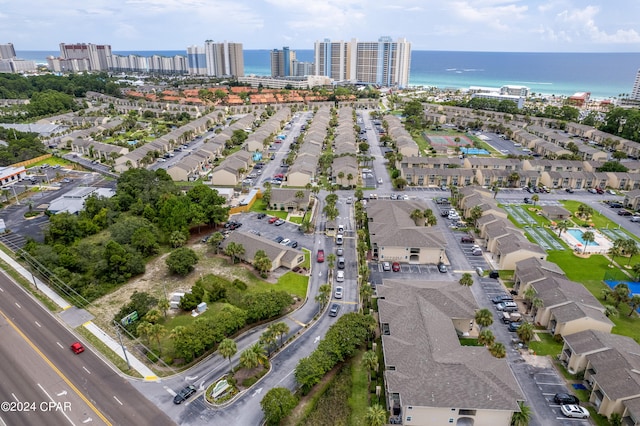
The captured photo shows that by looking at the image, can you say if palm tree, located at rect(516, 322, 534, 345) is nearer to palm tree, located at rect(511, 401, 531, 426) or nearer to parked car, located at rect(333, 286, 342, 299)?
palm tree, located at rect(511, 401, 531, 426)

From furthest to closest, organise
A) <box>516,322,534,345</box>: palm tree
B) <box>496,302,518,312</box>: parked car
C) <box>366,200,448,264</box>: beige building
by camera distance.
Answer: <box>366,200,448,264</box>: beige building
<box>496,302,518,312</box>: parked car
<box>516,322,534,345</box>: palm tree

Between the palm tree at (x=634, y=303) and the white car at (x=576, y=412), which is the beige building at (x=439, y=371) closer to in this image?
the white car at (x=576, y=412)

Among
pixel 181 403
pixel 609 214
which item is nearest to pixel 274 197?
pixel 181 403

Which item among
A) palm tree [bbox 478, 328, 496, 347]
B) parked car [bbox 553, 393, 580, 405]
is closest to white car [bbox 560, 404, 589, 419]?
parked car [bbox 553, 393, 580, 405]

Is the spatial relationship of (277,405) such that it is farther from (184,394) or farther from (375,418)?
(184,394)

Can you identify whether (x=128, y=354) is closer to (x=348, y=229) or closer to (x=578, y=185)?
(x=348, y=229)

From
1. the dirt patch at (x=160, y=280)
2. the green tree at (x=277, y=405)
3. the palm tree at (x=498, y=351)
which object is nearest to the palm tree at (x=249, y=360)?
the green tree at (x=277, y=405)
